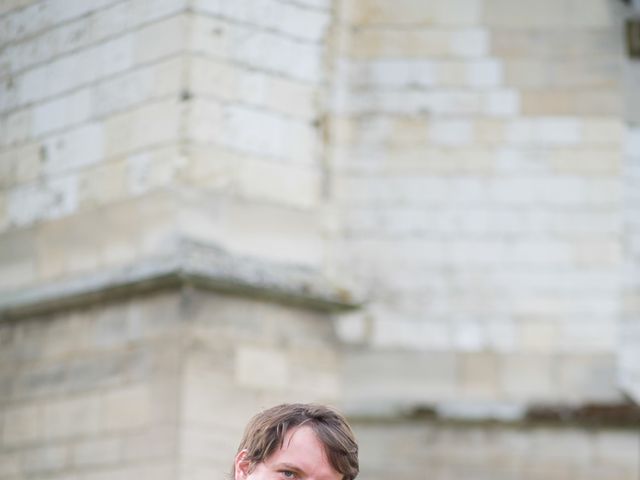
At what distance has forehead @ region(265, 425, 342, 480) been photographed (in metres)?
2.43

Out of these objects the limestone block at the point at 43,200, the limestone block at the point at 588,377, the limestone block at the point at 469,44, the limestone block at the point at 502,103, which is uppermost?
the limestone block at the point at 469,44

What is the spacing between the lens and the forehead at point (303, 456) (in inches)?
95.6

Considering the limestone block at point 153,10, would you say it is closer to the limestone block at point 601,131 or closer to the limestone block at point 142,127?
the limestone block at point 142,127

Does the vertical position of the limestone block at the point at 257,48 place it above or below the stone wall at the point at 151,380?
above

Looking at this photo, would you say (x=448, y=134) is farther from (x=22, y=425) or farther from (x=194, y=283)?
(x=22, y=425)

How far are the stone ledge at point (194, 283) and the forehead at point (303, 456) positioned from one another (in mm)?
3892

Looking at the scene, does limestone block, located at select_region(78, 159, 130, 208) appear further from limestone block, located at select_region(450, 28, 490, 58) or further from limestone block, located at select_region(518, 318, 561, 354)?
limestone block, located at select_region(518, 318, 561, 354)

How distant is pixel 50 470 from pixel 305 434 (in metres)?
4.51

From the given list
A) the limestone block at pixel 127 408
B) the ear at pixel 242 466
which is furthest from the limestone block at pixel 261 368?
the ear at pixel 242 466

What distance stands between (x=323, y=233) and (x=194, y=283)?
130 cm

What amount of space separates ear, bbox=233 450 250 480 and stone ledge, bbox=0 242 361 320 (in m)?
3.83

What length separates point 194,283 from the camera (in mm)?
6391

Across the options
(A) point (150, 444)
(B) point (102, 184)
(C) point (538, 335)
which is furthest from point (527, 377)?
(B) point (102, 184)

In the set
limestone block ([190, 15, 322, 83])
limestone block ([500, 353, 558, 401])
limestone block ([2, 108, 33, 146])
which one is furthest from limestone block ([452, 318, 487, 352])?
limestone block ([2, 108, 33, 146])
